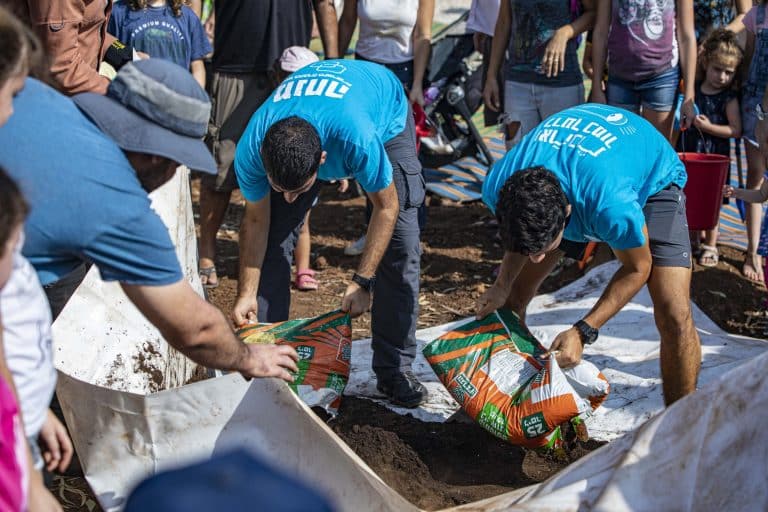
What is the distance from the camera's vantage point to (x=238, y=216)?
711 centimetres

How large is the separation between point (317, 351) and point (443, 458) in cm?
66

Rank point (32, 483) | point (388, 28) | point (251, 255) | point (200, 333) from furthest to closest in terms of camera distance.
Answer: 1. point (388, 28)
2. point (251, 255)
3. point (200, 333)
4. point (32, 483)

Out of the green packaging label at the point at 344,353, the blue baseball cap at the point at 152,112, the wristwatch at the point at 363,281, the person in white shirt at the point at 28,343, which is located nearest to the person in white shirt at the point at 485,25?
the wristwatch at the point at 363,281

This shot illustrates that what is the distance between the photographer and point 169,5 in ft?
17.1

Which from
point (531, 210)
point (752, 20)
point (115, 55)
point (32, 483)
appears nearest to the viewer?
point (32, 483)

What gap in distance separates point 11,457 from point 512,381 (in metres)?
2.08

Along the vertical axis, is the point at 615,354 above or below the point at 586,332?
below

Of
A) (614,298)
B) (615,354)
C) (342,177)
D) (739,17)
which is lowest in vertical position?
(615,354)

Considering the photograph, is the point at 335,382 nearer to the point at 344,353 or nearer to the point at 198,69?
the point at 344,353

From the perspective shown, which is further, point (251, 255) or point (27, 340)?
point (251, 255)

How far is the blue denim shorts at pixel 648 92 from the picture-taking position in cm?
518

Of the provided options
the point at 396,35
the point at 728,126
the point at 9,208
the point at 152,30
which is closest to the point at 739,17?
the point at 728,126

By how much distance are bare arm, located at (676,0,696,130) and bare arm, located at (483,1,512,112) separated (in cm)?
97

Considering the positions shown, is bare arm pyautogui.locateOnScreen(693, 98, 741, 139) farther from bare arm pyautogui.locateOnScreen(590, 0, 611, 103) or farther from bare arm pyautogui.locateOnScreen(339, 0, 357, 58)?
bare arm pyautogui.locateOnScreen(339, 0, 357, 58)
